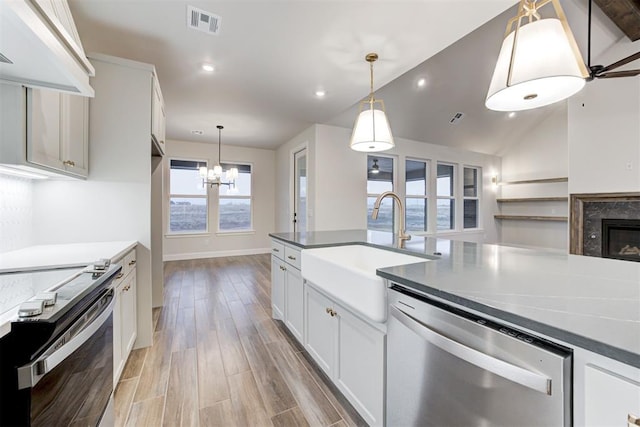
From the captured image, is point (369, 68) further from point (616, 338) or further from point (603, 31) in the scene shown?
point (603, 31)

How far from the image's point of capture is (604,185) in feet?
12.3

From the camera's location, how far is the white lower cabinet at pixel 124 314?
1688 millimetres

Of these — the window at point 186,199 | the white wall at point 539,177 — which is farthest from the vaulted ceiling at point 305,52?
the white wall at point 539,177

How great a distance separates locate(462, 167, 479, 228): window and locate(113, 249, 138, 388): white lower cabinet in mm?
7099

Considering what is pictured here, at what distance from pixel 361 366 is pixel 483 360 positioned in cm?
79

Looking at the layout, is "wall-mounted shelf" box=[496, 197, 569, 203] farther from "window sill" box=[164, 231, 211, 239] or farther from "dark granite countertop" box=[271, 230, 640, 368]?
A: "window sill" box=[164, 231, 211, 239]

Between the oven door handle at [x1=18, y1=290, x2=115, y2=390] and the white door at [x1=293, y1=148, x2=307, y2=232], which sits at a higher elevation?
the white door at [x1=293, y1=148, x2=307, y2=232]

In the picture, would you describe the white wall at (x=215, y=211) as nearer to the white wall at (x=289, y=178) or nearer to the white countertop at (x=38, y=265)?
the white wall at (x=289, y=178)

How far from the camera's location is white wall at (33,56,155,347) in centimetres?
199

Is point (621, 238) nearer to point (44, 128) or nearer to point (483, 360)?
point (483, 360)

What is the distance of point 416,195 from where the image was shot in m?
6.12

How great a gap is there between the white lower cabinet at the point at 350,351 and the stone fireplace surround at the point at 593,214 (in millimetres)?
4547

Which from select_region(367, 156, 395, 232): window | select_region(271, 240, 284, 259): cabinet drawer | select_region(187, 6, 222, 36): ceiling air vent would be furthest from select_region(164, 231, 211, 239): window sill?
select_region(187, 6, 222, 36): ceiling air vent

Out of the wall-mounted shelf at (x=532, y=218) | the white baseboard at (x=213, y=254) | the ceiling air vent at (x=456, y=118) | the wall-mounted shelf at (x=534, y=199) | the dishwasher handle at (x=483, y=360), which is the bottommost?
the white baseboard at (x=213, y=254)
